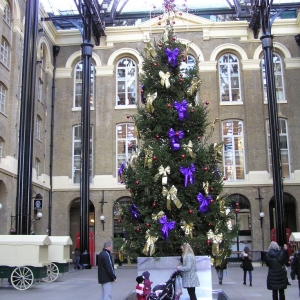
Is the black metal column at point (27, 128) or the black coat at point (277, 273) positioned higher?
the black metal column at point (27, 128)

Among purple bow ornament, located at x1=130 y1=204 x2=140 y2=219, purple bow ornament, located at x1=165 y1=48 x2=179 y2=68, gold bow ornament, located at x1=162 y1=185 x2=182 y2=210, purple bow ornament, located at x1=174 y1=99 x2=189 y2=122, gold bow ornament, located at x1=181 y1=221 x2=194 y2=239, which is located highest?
purple bow ornament, located at x1=165 y1=48 x2=179 y2=68

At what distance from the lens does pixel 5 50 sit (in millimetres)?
24016

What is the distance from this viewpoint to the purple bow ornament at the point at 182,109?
11.1 meters

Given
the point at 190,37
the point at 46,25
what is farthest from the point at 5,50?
the point at 190,37

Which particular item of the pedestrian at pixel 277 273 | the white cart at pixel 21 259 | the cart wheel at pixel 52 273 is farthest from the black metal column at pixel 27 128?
the pedestrian at pixel 277 273

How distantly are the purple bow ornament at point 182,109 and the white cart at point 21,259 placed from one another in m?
6.79

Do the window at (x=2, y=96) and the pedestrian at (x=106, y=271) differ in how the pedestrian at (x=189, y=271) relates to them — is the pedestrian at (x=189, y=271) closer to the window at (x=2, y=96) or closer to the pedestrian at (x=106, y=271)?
the pedestrian at (x=106, y=271)

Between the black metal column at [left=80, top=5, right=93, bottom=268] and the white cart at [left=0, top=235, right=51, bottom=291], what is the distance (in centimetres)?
1066

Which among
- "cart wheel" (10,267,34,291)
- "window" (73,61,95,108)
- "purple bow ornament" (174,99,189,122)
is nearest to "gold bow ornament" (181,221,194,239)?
"purple bow ornament" (174,99,189,122)

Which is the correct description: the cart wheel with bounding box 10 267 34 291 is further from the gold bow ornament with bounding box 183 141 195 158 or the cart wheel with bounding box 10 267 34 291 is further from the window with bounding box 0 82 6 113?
the window with bounding box 0 82 6 113

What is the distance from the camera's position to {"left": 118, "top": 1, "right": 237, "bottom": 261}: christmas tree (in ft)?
34.1

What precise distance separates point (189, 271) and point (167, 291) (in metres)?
0.68

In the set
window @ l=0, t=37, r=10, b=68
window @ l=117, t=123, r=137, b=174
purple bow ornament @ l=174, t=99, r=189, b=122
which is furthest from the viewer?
window @ l=117, t=123, r=137, b=174

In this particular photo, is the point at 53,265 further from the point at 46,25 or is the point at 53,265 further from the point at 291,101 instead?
the point at 291,101
